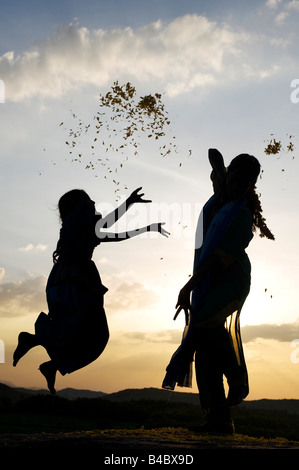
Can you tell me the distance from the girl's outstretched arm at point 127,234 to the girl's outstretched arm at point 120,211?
0.50ft

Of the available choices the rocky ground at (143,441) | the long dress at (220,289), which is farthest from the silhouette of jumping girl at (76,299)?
the rocky ground at (143,441)

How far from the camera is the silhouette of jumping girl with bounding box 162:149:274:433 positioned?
23.3ft

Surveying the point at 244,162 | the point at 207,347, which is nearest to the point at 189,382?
the point at 207,347

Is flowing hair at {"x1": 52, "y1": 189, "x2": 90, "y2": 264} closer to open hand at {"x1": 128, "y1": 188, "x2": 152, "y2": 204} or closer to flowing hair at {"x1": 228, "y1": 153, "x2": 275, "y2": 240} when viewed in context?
open hand at {"x1": 128, "y1": 188, "x2": 152, "y2": 204}

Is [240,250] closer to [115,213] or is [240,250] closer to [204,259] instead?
[204,259]

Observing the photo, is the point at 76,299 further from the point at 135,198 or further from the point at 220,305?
the point at 220,305

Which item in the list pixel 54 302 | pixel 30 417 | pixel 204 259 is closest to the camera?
pixel 204 259

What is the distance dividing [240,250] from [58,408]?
14.8ft

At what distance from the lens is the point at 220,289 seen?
7148 mm

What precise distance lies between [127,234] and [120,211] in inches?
15.5

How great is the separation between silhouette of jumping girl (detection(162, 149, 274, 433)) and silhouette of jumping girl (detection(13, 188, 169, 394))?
102cm

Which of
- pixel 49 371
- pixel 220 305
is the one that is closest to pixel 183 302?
pixel 220 305

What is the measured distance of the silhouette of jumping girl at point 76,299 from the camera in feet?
26.4

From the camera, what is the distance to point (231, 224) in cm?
723
